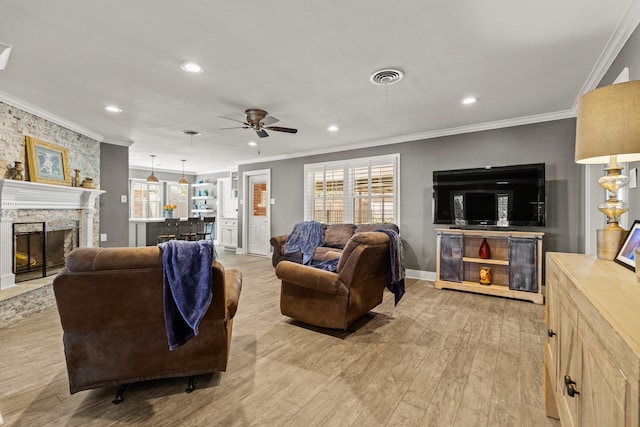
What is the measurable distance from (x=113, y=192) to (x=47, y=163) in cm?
153

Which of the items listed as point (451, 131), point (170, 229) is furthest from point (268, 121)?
point (170, 229)

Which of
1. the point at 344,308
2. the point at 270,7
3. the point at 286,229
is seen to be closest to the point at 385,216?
the point at 286,229

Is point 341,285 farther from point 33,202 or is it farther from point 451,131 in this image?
point 33,202

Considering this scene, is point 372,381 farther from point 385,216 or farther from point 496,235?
point 385,216

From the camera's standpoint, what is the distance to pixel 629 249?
1.40m

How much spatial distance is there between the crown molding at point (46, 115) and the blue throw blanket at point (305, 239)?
3818 millimetres

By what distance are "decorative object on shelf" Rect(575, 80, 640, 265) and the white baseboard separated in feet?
11.5

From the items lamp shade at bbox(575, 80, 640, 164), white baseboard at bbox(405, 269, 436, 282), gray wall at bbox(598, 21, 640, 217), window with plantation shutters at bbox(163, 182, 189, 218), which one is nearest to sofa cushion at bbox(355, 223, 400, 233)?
white baseboard at bbox(405, 269, 436, 282)

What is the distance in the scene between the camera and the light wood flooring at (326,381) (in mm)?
1716

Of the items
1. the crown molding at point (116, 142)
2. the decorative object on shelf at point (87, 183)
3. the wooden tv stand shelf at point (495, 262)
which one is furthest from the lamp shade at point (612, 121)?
the crown molding at point (116, 142)

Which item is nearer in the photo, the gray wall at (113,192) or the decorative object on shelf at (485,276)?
the decorative object on shelf at (485,276)

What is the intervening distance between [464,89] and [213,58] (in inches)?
102

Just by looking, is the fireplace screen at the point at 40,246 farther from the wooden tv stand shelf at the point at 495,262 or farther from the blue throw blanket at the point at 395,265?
the wooden tv stand shelf at the point at 495,262

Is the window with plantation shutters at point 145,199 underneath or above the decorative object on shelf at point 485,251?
above
